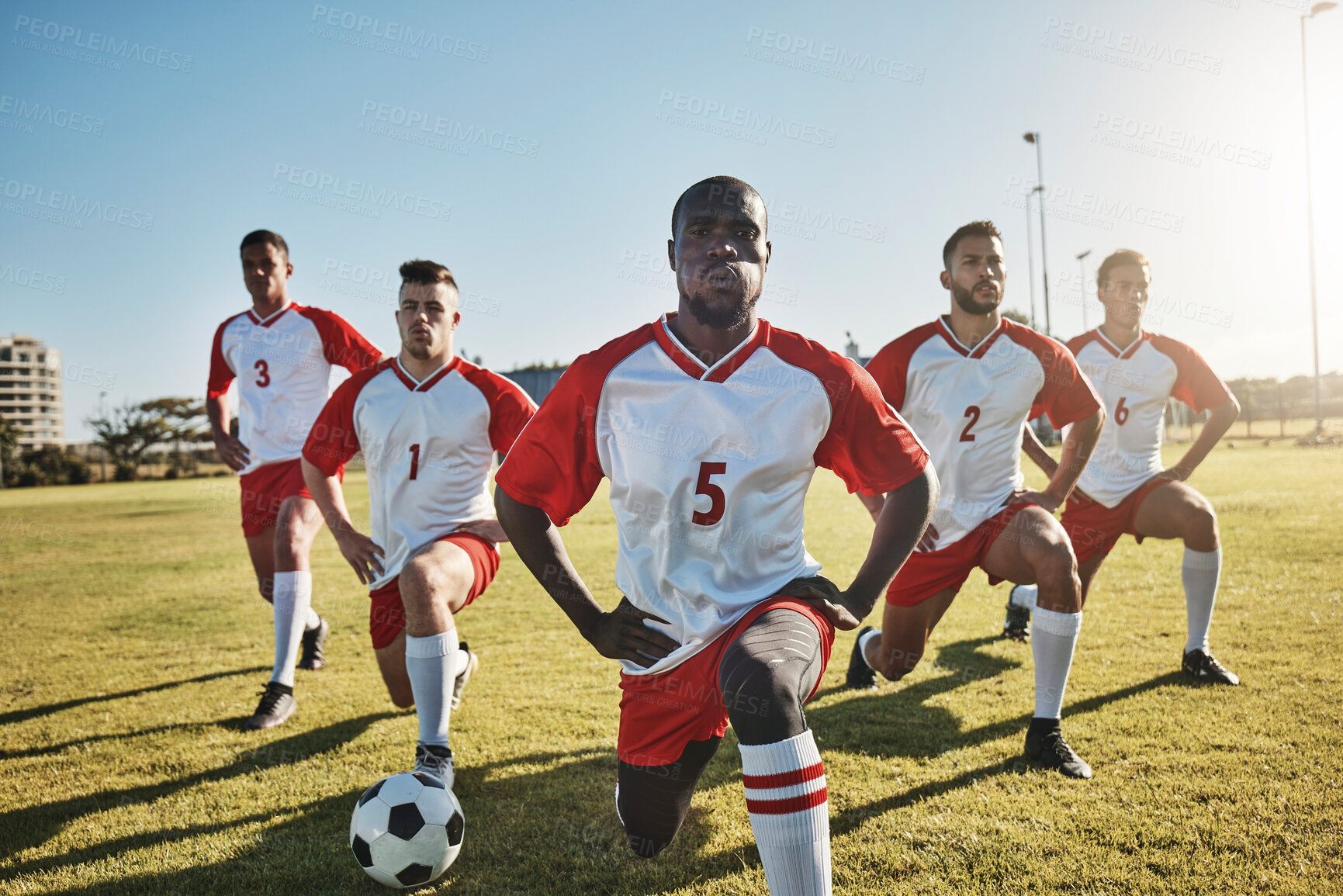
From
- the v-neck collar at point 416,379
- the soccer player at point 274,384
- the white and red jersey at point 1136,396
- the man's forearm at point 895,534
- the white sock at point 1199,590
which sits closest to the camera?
the man's forearm at point 895,534

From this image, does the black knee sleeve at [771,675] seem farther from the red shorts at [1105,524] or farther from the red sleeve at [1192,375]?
the red sleeve at [1192,375]

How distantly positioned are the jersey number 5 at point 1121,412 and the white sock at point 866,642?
8.77 feet

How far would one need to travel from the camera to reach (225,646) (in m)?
7.23

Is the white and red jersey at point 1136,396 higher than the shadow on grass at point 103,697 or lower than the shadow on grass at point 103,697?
higher

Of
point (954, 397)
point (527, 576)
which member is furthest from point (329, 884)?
point (527, 576)

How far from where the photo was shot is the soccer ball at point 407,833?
297 cm

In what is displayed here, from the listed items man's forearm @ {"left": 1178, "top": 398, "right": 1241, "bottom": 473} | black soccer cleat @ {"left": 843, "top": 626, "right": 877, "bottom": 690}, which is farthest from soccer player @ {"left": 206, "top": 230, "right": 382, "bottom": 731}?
A: man's forearm @ {"left": 1178, "top": 398, "right": 1241, "bottom": 473}

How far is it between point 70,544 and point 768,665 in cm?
1767

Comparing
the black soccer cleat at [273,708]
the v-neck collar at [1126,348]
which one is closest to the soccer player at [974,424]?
the v-neck collar at [1126,348]

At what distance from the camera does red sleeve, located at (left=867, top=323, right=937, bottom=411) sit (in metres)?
4.86

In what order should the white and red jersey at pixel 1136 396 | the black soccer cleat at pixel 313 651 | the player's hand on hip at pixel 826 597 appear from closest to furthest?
the player's hand on hip at pixel 826 597 < the white and red jersey at pixel 1136 396 < the black soccer cleat at pixel 313 651

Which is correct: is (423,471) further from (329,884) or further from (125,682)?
(125,682)

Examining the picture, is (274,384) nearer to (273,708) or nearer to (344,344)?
(344,344)

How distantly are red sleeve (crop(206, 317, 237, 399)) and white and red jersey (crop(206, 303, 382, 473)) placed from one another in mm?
282
